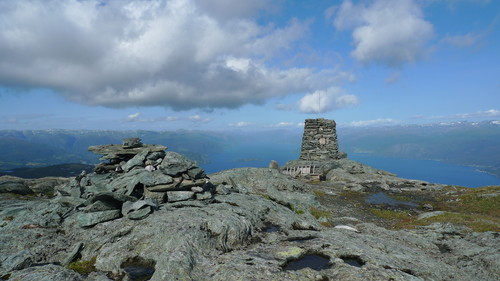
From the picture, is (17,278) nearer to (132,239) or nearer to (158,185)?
(132,239)

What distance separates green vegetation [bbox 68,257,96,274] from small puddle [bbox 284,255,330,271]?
22.3 feet

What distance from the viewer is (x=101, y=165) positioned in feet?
68.9

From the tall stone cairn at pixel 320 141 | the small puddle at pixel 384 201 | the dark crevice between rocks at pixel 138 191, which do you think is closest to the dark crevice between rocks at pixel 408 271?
the dark crevice between rocks at pixel 138 191

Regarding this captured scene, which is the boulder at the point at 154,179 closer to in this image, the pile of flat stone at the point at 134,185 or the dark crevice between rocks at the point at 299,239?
the pile of flat stone at the point at 134,185

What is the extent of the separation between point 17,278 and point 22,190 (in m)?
21.2

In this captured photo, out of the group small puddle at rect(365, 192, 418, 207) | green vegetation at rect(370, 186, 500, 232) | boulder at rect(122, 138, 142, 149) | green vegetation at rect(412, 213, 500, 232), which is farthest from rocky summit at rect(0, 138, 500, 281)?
small puddle at rect(365, 192, 418, 207)

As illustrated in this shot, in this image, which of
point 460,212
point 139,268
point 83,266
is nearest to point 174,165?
point 83,266

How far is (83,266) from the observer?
29.9 feet

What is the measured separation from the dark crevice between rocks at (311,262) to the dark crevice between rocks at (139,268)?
179 inches

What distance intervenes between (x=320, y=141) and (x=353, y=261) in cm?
5580

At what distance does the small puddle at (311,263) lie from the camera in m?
9.23

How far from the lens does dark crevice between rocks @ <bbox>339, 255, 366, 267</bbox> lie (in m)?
9.75

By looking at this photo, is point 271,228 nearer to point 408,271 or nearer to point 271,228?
point 271,228

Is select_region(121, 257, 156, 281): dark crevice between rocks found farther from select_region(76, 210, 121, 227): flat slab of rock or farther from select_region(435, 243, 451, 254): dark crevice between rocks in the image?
select_region(435, 243, 451, 254): dark crevice between rocks
